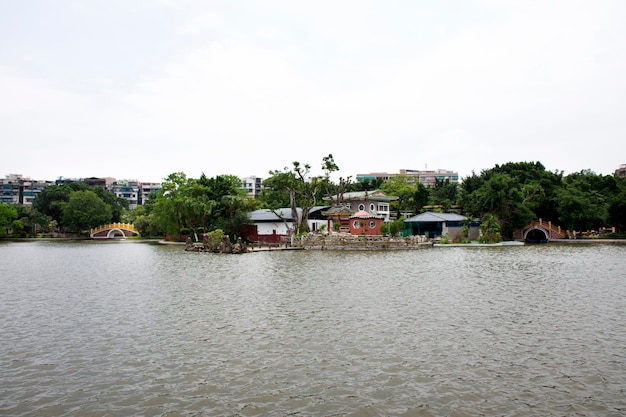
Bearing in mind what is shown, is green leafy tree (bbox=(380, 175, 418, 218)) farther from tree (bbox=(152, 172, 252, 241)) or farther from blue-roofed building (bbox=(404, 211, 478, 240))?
tree (bbox=(152, 172, 252, 241))

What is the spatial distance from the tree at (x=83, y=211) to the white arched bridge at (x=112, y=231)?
1.35 meters

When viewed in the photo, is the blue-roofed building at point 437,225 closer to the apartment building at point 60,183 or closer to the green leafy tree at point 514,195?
the green leafy tree at point 514,195

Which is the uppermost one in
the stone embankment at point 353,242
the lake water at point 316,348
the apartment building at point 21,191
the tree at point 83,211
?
the apartment building at point 21,191

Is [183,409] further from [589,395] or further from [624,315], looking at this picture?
[624,315]

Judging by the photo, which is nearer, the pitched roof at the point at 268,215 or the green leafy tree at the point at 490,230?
the green leafy tree at the point at 490,230

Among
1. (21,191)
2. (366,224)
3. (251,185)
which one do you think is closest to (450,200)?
(366,224)

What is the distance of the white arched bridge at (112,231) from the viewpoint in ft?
259

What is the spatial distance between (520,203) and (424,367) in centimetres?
4921

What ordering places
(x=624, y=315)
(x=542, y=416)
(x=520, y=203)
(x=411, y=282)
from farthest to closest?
(x=520, y=203), (x=411, y=282), (x=624, y=315), (x=542, y=416)

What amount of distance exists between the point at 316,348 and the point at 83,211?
254 ft

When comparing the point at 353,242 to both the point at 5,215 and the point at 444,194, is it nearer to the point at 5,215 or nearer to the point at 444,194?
the point at 444,194

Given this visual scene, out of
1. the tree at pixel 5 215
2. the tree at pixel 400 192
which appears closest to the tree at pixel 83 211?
the tree at pixel 5 215

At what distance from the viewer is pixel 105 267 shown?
2939 centimetres

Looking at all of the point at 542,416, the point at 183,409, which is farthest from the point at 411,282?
the point at 183,409
